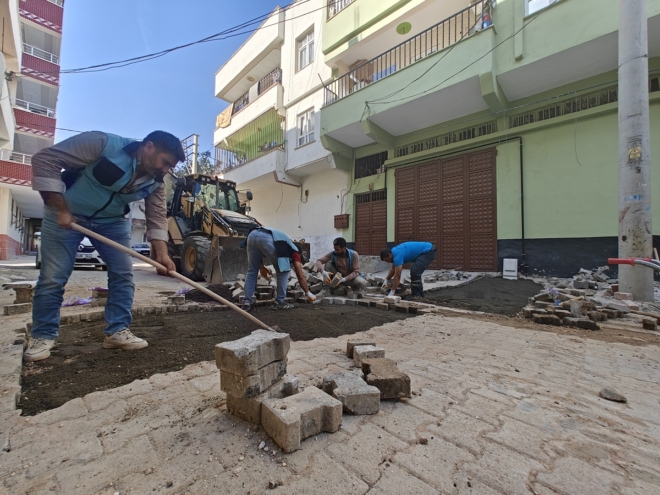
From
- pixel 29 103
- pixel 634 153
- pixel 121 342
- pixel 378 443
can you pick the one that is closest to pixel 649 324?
pixel 634 153

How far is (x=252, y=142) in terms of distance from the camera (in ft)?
52.4

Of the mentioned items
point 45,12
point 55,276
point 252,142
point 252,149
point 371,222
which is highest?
point 45,12

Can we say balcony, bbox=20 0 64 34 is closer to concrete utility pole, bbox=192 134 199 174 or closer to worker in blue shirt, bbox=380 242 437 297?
concrete utility pole, bbox=192 134 199 174

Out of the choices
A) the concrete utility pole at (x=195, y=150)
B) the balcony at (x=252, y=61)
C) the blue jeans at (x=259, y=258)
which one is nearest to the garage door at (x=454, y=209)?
the blue jeans at (x=259, y=258)

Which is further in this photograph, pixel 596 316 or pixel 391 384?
pixel 596 316

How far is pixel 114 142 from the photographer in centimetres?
223

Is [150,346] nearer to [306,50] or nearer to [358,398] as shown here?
[358,398]

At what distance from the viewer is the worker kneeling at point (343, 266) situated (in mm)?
5453

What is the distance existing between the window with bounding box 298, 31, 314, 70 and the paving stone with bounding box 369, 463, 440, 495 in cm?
1439

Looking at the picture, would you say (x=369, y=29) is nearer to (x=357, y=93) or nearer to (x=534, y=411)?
(x=357, y=93)

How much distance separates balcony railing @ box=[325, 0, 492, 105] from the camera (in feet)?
26.6

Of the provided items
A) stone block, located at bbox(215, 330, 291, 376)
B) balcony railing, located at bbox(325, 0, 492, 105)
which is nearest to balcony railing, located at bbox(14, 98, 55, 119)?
balcony railing, located at bbox(325, 0, 492, 105)

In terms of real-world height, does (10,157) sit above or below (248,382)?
above

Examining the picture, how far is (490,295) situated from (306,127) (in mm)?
9940
